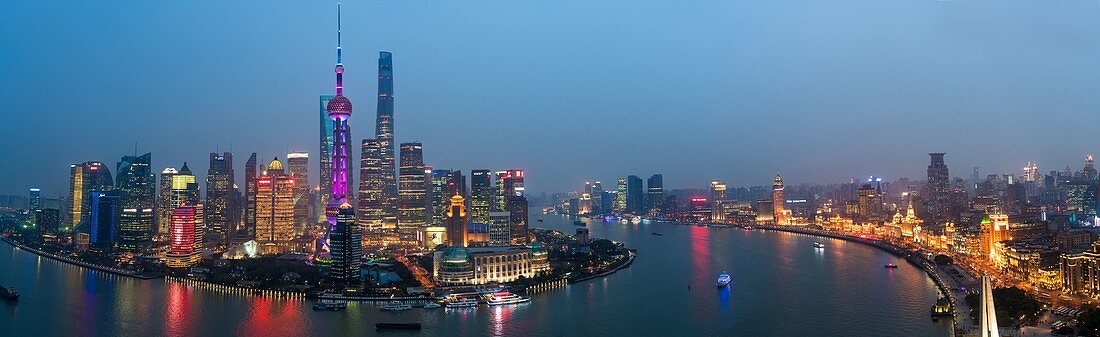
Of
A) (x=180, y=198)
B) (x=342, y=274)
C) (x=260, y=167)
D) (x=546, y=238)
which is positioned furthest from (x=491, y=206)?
(x=342, y=274)

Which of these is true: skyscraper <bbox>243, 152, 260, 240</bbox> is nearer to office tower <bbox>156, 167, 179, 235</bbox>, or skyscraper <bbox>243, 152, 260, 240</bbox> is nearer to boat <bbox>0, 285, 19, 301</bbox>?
office tower <bbox>156, 167, 179, 235</bbox>

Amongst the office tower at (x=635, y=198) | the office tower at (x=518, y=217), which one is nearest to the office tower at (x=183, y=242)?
the office tower at (x=518, y=217)

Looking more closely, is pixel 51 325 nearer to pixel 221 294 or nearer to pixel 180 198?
pixel 221 294

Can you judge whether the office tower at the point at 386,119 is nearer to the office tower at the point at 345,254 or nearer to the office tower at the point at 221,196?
the office tower at the point at 221,196

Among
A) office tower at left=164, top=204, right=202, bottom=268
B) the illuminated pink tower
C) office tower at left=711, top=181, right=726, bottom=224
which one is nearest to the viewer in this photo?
Result: office tower at left=164, top=204, right=202, bottom=268

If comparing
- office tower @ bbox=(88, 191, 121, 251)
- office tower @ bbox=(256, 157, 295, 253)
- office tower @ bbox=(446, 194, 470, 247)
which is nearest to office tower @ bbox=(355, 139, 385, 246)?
office tower @ bbox=(256, 157, 295, 253)

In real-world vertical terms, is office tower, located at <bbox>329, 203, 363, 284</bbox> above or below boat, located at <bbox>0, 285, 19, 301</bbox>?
above
